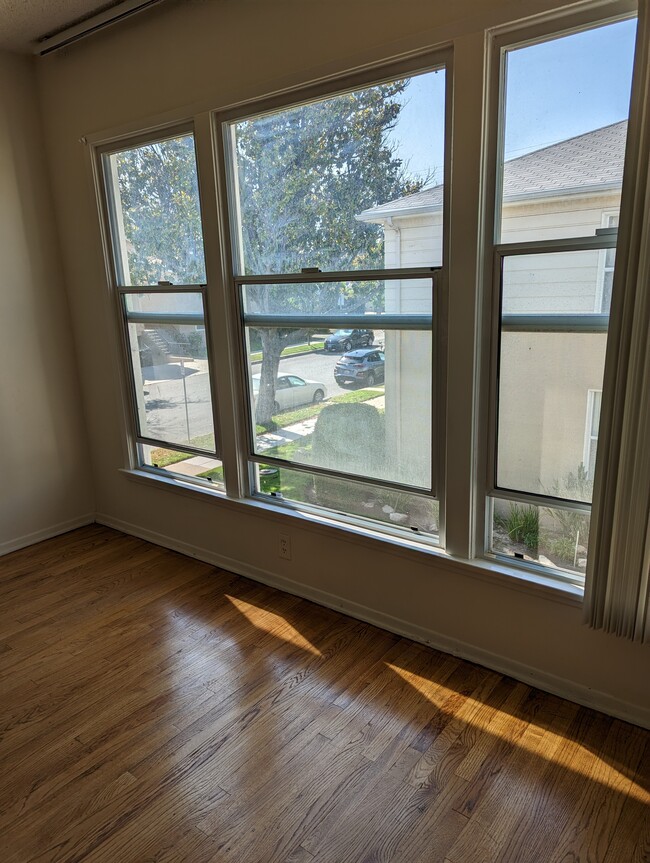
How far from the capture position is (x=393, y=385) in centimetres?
241

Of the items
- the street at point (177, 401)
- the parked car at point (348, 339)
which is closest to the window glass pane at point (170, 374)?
the street at point (177, 401)

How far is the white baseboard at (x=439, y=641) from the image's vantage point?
2055mm

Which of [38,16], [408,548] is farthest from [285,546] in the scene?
[38,16]

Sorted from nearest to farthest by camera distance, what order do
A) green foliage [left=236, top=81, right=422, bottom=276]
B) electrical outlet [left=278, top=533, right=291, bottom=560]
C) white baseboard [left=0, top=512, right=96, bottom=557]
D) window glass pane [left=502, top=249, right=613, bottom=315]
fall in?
window glass pane [left=502, top=249, right=613, bottom=315], green foliage [left=236, top=81, right=422, bottom=276], electrical outlet [left=278, top=533, right=291, bottom=560], white baseboard [left=0, top=512, right=96, bottom=557]

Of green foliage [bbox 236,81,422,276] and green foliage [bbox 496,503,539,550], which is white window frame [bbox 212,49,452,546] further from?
green foliage [bbox 496,503,539,550]

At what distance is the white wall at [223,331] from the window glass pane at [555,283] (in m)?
0.19

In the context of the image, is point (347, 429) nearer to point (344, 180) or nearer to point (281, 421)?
point (281, 421)

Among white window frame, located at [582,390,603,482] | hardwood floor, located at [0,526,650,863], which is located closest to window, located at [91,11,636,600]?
white window frame, located at [582,390,603,482]

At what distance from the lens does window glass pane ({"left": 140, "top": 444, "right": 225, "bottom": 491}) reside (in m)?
3.23

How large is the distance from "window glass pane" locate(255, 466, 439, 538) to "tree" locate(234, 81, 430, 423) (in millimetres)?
439

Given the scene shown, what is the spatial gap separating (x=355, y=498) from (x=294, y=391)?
57 centimetres

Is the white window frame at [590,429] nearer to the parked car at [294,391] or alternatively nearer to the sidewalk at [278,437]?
the sidewalk at [278,437]

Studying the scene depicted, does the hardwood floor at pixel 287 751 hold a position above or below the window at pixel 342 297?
below

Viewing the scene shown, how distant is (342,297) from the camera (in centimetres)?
247
